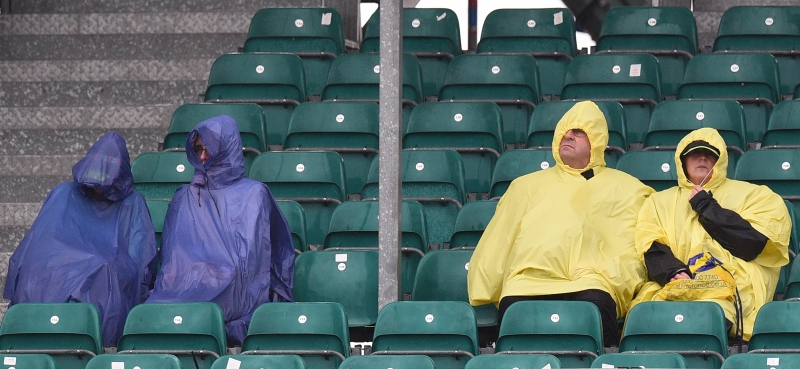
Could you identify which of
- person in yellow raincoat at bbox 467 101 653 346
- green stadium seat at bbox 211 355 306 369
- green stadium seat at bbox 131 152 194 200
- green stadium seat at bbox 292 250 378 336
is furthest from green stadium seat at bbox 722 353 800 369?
green stadium seat at bbox 131 152 194 200

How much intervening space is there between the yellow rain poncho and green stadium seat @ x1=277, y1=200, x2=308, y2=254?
940 millimetres

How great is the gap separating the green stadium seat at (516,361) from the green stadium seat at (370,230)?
5.29ft

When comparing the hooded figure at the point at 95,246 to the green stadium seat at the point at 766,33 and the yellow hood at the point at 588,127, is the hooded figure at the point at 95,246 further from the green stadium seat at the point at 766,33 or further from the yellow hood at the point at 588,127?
the green stadium seat at the point at 766,33

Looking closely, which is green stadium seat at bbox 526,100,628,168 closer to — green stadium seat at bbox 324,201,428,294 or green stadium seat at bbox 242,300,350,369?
green stadium seat at bbox 324,201,428,294

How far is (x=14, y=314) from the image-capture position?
6.36 metres

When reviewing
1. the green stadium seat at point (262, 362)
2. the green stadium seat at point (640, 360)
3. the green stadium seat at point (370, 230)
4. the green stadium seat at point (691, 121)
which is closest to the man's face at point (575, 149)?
the green stadium seat at point (370, 230)

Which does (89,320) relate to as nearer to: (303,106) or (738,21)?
(303,106)

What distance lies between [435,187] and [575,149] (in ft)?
3.27

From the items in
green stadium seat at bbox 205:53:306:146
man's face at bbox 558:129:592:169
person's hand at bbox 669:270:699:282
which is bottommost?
person's hand at bbox 669:270:699:282

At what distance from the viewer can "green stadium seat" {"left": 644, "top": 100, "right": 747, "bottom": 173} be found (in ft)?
25.5

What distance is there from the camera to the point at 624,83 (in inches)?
331

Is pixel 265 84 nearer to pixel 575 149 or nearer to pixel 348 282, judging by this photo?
pixel 348 282

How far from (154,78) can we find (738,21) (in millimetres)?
3585

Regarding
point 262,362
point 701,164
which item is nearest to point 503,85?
point 701,164
